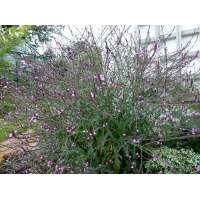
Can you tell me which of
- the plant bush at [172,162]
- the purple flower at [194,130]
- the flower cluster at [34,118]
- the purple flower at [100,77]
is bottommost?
the plant bush at [172,162]

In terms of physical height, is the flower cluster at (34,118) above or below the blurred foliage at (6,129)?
above

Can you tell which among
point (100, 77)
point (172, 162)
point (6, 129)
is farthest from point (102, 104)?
point (6, 129)

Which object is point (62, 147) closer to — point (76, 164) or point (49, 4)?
point (76, 164)

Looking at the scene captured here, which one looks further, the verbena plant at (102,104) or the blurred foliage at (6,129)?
the blurred foliage at (6,129)

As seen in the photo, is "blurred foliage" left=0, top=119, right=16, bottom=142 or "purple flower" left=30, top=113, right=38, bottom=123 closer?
"purple flower" left=30, top=113, right=38, bottom=123

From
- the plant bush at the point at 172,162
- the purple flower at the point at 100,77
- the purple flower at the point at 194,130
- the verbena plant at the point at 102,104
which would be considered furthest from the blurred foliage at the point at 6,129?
the purple flower at the point at 194,130

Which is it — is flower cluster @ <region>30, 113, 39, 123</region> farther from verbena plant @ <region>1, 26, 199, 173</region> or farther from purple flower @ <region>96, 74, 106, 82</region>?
purple flower @ <region>96, 74, 106, 82</region>

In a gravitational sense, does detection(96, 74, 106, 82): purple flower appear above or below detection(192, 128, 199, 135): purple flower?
above

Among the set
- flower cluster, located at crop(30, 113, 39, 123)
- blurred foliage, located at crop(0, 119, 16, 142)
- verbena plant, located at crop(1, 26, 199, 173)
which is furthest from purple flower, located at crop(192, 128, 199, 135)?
blurred foliage, located at crop(0, 119, 16, 142)

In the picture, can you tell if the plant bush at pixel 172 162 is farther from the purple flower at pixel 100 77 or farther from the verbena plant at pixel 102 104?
the purple flower at pixel 100 77

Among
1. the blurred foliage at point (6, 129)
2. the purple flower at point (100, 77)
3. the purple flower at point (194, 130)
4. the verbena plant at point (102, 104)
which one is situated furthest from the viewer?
the blurred foliage at point (6, 129)

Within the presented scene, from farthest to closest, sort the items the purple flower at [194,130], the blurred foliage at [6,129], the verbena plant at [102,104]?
the blurred foliage at [6,129]
the purple flower at [194,130]
the verbena plant at [102,104]
